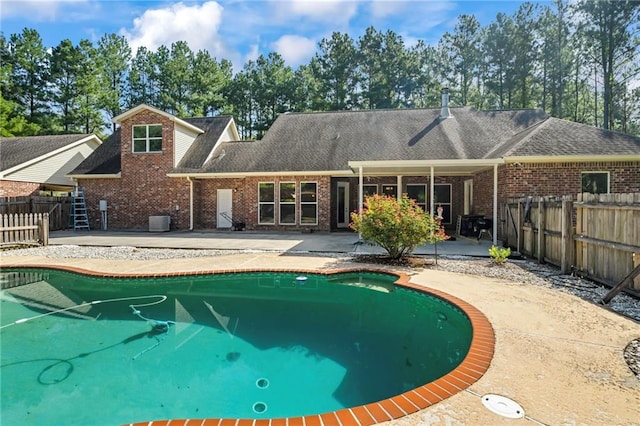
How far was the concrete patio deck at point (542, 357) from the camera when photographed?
2.65 metres

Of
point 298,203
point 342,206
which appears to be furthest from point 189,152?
point 342,206

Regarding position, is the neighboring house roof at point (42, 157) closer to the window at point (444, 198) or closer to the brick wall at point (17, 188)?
the brick wall at point (17, 188)

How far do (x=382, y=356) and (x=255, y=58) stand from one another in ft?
121

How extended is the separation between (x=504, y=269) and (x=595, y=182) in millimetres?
6598

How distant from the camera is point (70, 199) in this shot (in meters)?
18.1

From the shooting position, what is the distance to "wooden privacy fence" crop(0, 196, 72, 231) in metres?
15.8

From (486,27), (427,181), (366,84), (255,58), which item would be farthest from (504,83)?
(255,58)

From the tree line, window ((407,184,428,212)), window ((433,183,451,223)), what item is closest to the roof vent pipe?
window ((433,183,451,223))

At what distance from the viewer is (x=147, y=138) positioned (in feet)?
58.3

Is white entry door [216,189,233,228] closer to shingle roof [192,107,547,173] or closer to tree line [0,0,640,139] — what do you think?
shingle roof [192,107,547,173]

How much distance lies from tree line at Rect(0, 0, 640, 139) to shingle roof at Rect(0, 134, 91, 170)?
9533mm

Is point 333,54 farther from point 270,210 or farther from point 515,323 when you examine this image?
point 515,323

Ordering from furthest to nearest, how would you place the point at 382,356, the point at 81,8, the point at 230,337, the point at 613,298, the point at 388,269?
the point at 81,8 < the point at 388,269 < the point at 613,298 < the point at 230,337 < the point at 382,356

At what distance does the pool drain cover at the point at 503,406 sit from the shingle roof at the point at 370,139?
41.4ft
